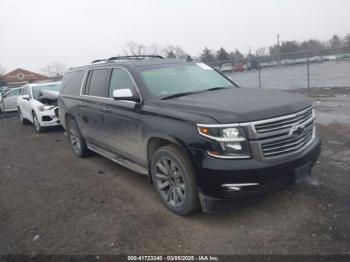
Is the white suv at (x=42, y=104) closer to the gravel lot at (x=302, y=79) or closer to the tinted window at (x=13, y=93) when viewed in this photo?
the tinted window at (x=13, y=93)

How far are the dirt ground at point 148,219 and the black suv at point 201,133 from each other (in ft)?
1.16

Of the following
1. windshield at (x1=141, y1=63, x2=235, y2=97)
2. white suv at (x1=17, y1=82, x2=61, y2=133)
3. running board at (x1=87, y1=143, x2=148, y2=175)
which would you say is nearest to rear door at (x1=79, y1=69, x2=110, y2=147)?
running board at (x1=87, y1=143, x2=148, y2=175)

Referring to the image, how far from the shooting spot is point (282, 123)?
11.3 feet

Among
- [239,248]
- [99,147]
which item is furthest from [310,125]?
[99,147]

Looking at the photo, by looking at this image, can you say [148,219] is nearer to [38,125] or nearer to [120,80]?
[120,80]

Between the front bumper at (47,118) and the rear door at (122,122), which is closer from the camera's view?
the rear door at (122,122)

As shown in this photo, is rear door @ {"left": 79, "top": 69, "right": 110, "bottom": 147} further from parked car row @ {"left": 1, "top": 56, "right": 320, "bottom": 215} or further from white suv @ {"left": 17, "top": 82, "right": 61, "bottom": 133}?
white suv @ {"left": 17, "top": 82, "right": 61, "bottom": 133}

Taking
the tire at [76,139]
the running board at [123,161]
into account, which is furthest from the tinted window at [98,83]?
the tire at [76,139]

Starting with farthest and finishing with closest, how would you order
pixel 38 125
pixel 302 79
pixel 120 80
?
pixel 302 79 < pixel 38 125 < pixel 120 80

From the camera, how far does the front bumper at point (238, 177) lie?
10.7 feet

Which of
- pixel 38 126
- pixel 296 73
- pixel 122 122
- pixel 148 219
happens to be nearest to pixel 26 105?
pixel 38 126

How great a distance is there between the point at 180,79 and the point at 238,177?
6.55 feet

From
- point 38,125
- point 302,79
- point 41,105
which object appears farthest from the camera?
point 302,79

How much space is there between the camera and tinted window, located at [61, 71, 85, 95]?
6477mm
